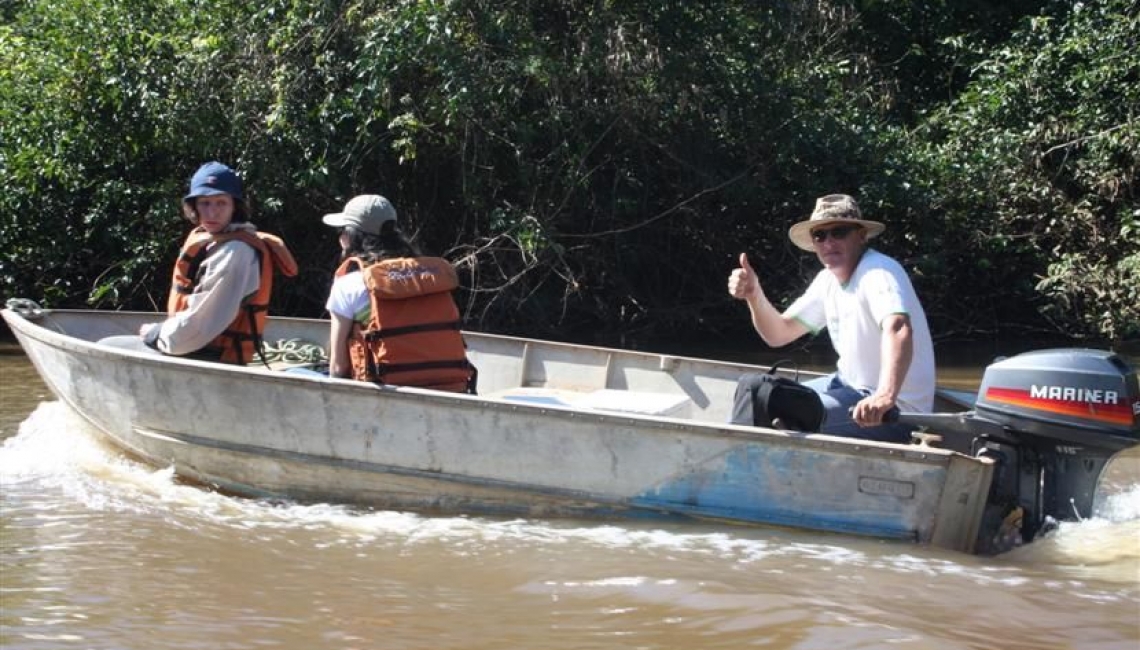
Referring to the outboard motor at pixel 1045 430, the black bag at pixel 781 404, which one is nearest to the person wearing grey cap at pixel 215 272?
the black bag at pixel 781 404

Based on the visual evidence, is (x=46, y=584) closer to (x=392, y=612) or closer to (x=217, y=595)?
(x=217, y=595)

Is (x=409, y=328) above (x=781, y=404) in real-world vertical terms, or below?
above

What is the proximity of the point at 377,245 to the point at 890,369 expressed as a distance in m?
2.00

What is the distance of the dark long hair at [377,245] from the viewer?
5.19 m

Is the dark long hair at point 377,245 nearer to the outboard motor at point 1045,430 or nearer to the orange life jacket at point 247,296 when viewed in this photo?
the orange life jacket at point 247,296

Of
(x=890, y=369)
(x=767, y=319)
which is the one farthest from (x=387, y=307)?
(x=890, y=369)

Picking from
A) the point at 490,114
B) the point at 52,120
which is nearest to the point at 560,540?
the point at 490,114

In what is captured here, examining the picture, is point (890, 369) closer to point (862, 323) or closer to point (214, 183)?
point (862, 323)

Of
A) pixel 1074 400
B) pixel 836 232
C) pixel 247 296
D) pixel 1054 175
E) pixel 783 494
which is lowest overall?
pixel 783 494

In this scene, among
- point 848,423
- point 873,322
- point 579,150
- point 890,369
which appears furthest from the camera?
point 579,150

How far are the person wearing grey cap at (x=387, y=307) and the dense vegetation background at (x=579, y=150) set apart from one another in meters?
4.18

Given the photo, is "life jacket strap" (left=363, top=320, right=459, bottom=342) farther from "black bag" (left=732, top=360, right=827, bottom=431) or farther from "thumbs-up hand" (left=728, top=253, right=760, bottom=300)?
"black bag" (left=732, top=360, right=827, bottom=431)

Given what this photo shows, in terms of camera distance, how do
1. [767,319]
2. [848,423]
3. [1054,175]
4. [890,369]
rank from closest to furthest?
[890,369] < [848,423] < [767,319] < [1054,175]

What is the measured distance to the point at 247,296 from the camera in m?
5.67
